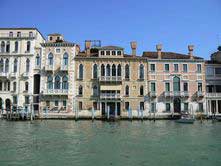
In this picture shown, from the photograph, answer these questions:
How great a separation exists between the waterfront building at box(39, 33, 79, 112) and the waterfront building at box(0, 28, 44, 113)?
1.51 m

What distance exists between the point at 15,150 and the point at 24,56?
77.2 feet

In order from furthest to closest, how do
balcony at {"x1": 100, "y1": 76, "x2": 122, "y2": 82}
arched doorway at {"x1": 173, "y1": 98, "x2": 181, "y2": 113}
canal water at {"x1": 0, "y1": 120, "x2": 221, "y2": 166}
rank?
1. arched doorway at {"x1": 173, "y1": 98, "x2": 181, "y2": 113}
2. balcony at {"x1": 100, "y1": 76, "x2": 122, "y2": 82}
3. canal water at {"x1": 0, "y1": 120, "x2": 221, "y2": 166}

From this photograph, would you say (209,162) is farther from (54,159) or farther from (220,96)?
(220,96)

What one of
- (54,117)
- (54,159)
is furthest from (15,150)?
(54,117)

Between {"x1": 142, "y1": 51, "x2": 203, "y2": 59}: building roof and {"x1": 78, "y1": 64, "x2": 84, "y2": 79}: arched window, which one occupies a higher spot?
{"x1": 142, "y1": 51, "x2": 203, "y2": 59}: building roof

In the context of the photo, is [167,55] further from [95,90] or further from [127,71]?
[95,90]

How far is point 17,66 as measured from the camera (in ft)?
112

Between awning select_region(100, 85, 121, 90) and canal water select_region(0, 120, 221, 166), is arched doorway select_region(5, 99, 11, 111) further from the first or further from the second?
canal water select_region(0, 120, 221, 166)

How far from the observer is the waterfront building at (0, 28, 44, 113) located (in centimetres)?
3378

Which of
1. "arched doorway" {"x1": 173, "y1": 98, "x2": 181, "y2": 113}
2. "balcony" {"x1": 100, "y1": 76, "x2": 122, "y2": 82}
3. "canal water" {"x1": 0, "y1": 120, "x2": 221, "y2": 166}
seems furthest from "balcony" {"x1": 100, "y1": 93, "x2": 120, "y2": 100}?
"canal water" {"x1": 0, "y1": 120, "x2": 221, "y2": 166}

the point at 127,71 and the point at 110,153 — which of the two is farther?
the point at 127,71

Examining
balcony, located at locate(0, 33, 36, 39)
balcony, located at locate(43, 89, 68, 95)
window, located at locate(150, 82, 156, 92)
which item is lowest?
balcony, located at locate(43, 89, 68, 95)

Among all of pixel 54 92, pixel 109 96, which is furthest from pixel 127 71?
pixel 54 92

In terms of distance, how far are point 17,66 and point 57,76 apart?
5.06 m
